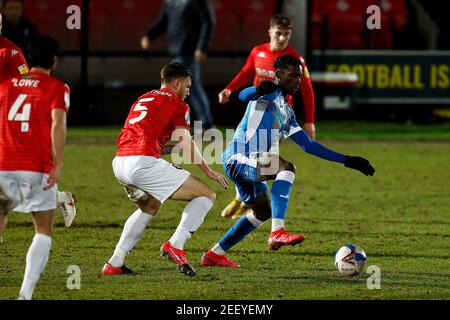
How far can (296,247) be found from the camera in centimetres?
1080

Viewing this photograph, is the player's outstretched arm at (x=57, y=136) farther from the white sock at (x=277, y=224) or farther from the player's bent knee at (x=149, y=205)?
the white sock at (x=277, y=224)

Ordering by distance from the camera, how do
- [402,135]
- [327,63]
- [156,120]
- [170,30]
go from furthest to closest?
[327,63]
[402,135]
[170,30]
[156,120]

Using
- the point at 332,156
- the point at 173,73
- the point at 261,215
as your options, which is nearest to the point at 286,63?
the point at 332,156

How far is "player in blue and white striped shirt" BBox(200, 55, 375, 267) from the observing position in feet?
31.9

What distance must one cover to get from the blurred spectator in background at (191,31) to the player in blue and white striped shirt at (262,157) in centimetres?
880

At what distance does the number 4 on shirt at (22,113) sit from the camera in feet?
25.4

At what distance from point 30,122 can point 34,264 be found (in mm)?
925

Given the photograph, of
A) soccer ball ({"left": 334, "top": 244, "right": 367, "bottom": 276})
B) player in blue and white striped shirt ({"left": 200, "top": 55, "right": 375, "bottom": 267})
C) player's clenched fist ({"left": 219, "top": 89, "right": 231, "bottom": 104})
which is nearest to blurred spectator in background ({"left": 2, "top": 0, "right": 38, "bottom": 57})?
player's clenched fist ({"left": 219, "top": 89, "right": 231, "bottom": 104})

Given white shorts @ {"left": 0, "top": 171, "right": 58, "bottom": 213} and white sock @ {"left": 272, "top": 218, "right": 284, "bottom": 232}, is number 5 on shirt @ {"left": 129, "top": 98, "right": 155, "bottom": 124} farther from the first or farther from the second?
white sock @ {"left": 272, "top": 218, "right": 284, "bottom": 232}

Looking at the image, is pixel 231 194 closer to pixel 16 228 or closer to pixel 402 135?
pixel 16 228

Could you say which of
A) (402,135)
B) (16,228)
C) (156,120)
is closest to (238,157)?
(156,120)

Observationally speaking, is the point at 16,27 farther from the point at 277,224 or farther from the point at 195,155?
→ the point at 195,155

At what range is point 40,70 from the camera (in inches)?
308
